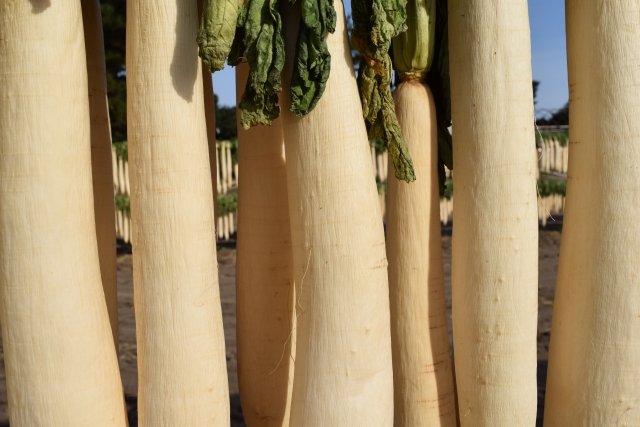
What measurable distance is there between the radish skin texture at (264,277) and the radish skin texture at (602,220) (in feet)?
3.24

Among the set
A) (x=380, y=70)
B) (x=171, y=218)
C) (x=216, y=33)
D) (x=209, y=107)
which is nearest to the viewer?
(x=216, y=33)

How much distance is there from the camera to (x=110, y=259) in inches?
90.9

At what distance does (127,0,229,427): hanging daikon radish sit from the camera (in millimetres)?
1817

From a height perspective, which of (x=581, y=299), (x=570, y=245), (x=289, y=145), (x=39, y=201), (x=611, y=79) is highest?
(x=611, y=79)

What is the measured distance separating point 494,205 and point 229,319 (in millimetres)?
5467

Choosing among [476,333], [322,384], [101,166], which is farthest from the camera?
[101,166]

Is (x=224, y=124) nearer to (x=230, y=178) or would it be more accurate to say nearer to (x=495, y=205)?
(x=230, y=178)

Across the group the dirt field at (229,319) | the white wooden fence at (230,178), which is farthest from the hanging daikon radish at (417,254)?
the white wooden fence at (230,178)

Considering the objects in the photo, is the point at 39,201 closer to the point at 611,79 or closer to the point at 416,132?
the point at 416,132

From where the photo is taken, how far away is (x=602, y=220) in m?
2.07

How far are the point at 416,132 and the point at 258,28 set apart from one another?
2.28 ft

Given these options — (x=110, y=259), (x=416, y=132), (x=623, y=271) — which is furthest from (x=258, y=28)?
(x=623, y=271)

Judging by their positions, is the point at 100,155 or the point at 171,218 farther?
the point at 100,155

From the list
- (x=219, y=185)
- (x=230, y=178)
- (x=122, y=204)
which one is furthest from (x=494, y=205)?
(x=230, y=178)
